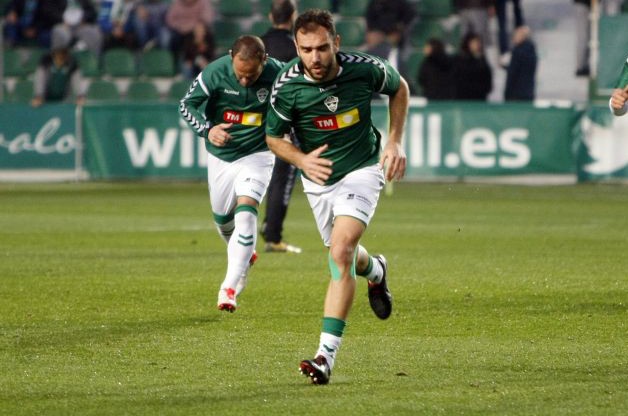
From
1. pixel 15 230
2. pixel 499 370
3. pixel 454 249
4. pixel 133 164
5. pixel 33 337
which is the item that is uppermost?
pixel 499 370

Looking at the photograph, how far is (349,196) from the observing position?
748 centimetres

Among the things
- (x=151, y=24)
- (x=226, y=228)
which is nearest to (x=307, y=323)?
(x=226, y=228)

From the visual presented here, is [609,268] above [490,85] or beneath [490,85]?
above

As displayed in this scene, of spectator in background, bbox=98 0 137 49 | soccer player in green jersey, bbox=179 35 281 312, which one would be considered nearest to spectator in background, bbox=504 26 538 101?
spectator in background, bbox=98 0 137 49

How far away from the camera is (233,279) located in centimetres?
943

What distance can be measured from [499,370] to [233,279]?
274cm

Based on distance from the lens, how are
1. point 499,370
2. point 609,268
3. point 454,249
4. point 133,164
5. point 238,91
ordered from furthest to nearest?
point 133,164 → point 454,249 → point 609,268 → point 238,91 → point 499,370

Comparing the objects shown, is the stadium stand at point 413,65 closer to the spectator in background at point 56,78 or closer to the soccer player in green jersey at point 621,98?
the spectator in background at point 56,78

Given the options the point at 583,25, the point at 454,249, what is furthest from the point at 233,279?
the point at 583,25

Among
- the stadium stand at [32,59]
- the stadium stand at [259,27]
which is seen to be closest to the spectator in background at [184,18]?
the stadium stand at [259,27]

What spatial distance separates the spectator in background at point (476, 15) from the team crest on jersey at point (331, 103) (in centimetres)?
1798

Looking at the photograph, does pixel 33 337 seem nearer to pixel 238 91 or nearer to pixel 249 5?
pixel 238 91

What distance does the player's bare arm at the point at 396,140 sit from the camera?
721cm

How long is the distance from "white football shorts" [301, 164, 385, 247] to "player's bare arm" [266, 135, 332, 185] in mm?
142
